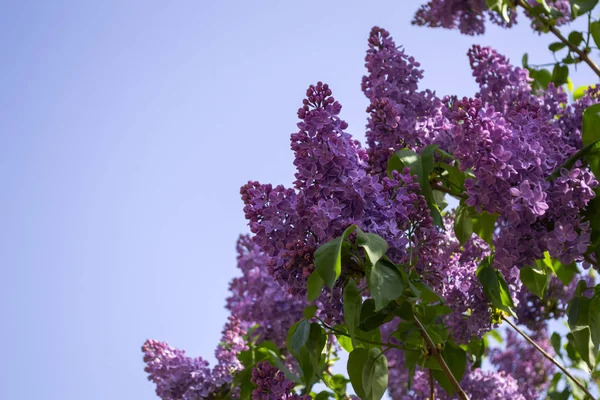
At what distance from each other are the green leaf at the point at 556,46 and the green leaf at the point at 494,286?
4.36 ft

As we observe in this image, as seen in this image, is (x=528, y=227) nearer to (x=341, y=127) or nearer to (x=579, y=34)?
(x=341, y=127)

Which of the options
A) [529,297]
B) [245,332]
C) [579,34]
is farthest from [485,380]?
[579,34]

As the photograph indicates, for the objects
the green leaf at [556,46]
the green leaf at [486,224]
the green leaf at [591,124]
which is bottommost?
the green leaf at [486,224]

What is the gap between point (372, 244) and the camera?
1402 mm

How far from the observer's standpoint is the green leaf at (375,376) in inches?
63.9

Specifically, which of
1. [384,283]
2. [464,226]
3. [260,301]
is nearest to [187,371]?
[260,301]

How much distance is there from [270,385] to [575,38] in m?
1.91

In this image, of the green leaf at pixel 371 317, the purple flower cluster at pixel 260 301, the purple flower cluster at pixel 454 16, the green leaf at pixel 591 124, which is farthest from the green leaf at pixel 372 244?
the purple flower cluster at pixel 454 16

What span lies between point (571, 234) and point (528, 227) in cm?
10

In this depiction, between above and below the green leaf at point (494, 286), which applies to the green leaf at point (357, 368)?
below

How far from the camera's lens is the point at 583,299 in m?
1.83

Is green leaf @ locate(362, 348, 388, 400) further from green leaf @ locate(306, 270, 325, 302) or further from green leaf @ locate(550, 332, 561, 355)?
green leaf @ locate(550, 332, 561, 355)

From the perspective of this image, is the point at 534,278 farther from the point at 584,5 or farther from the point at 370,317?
the point at 584,5

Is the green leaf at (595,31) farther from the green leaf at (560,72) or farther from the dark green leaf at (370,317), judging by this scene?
the dark green leaf at (370,317)
